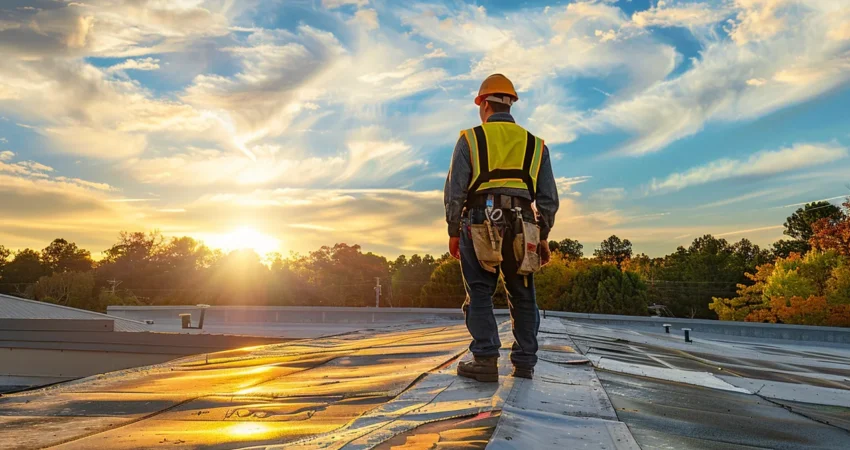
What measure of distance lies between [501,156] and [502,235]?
0.40 meters

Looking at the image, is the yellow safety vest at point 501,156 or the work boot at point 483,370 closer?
the work boot at point 483,370

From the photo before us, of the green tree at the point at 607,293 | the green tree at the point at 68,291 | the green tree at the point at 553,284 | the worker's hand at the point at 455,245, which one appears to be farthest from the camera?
the green tree at the point at 68,291

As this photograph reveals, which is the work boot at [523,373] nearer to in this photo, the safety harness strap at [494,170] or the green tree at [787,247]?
the safety harness strap at [494,170]

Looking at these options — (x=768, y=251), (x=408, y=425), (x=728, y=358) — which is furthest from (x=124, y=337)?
(x=768, y=251)

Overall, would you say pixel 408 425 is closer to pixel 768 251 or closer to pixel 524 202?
pixel 524 202

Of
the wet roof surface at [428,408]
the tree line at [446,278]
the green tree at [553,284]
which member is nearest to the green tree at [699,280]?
A: the tree line at [446,278]

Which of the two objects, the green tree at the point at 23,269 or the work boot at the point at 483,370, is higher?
the green tree at the point at 23,269

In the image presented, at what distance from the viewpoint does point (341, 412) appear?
2652 millimetres

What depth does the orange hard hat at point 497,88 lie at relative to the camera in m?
3.27

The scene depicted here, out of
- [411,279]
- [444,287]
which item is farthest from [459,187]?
[411,279]

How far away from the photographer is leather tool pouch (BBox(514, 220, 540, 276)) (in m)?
3.02

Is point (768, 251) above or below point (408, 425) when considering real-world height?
above

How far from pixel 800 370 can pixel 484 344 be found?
14.2 ft

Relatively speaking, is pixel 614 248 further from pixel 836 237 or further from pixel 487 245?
pixel 487 245
